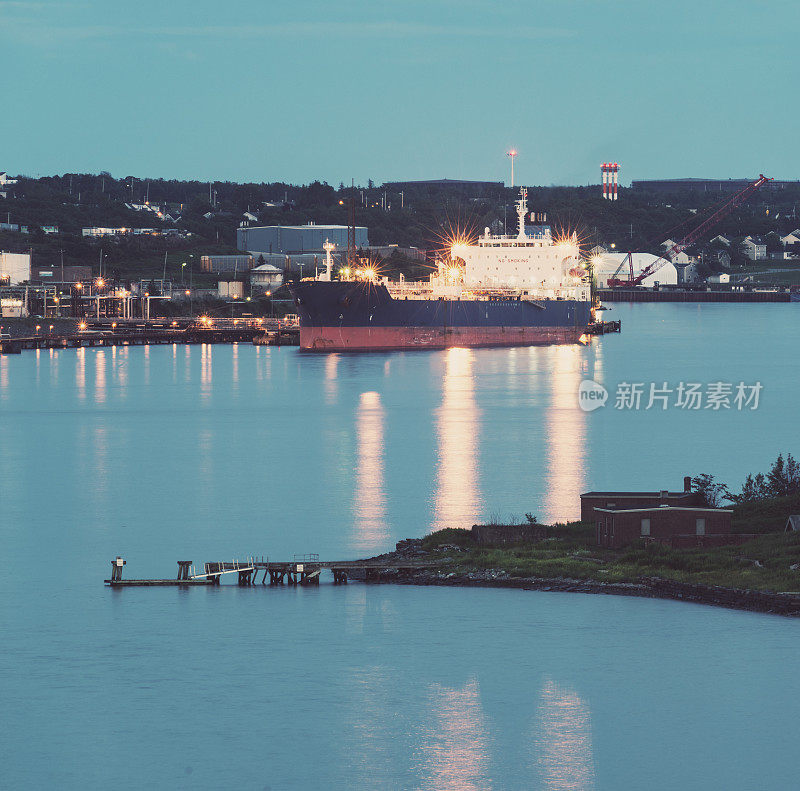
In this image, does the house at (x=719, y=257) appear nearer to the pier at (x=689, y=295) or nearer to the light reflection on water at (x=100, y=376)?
the pier at (x=689, y=295)

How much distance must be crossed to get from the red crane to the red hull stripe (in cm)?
5721

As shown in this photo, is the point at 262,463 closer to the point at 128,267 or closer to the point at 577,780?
the point at 577,780

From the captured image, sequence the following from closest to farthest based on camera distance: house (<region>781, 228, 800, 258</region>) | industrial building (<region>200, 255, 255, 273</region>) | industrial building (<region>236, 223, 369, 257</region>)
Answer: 1. industrial building (<region>200, 255, 255, 273</region>)
2. industrial building (<region>236, 223, 369, 257</region>)
3. house (<region>781, 228, 800, 258</region>)

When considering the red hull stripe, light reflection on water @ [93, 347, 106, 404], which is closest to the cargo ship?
the red hull stripe

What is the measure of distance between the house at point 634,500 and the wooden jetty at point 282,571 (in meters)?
3.50

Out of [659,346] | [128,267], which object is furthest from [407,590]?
[128,267]

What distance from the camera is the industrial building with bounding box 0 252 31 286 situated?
9219 centimetres

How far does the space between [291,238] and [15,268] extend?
84.5 ft

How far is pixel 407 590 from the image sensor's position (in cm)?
2228

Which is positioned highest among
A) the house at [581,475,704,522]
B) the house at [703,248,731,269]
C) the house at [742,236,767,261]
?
the house at [742,236,767,261]

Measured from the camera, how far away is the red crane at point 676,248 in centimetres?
14612

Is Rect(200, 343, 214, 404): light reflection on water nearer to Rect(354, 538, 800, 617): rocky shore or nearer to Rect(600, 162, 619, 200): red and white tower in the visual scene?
Rect(354, 538, 800, 617): rocky shore

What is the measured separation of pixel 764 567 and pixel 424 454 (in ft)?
53.6

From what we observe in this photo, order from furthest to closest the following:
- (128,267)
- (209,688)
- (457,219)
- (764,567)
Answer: (457,219) < (128,267) < (764,567) < (209,688)
